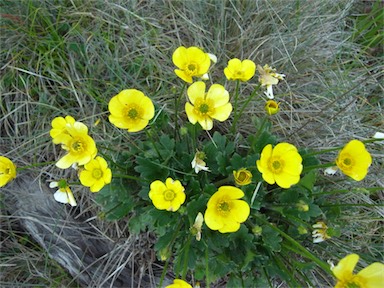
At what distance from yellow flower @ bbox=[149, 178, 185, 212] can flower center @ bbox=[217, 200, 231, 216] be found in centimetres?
11

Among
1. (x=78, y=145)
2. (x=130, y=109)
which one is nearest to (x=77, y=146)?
(x=78, y=145)

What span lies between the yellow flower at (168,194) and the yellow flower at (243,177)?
0.18m

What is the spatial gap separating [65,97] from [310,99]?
Answer: 1159 mm

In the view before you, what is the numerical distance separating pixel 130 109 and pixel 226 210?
419 millimetres

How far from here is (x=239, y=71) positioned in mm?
1402

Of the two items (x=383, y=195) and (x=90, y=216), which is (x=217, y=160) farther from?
(x=383, y=195)

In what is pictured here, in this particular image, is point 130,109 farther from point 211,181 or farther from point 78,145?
point 211,181

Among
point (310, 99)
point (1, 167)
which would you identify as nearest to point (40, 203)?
point (1, 167)

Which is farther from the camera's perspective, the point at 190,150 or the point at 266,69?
the point at 190,150

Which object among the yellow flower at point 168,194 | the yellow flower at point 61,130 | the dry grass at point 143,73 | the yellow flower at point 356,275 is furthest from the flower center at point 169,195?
the dry grass at point 143,73

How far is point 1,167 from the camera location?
51.1 inches

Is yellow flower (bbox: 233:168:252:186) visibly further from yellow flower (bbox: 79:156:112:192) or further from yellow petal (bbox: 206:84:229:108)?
yellow flower (bbox: 79:156:112:192)

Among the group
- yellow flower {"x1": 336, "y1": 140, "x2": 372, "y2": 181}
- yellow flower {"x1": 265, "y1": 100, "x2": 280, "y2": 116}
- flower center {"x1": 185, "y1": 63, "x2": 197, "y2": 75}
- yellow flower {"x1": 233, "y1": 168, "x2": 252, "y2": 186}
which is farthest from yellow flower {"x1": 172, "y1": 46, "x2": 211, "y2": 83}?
yellow flower {"x1": 336, "y1": 140, "x2": 372, "y2": 181}

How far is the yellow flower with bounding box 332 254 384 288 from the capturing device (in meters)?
1.02
